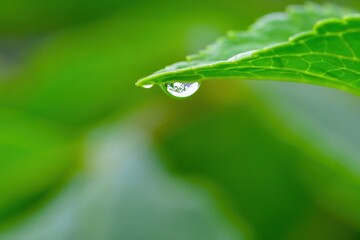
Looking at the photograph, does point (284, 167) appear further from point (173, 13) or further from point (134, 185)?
point (173, 13)

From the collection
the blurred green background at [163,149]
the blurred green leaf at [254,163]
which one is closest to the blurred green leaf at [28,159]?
the blurred green background at [163,149]

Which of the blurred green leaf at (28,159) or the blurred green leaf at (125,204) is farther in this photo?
the blurred green leaf at (28,159)

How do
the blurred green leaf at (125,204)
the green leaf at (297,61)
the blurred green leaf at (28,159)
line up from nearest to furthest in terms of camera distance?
1. the green leaf at (297,61)
2. the blurred green leaf at (125,204)
3. the blurred green leaf at (28,159)

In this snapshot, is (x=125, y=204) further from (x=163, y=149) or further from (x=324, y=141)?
(x=324, y=141)

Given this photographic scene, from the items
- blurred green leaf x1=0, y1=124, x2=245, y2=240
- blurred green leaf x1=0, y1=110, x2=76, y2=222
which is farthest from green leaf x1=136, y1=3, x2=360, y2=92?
blurred green leaf x1=0, y1=110, x2=76, y2=222

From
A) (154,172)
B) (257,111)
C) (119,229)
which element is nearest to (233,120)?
(257,111)

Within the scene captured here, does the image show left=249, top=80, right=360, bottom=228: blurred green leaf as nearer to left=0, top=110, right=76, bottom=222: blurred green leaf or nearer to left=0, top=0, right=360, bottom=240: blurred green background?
left=0, top=0, right=360, bottom=240: blurred green background

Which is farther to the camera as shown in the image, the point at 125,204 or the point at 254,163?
the point at 254,163

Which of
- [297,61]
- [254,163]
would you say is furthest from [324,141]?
[297,61]

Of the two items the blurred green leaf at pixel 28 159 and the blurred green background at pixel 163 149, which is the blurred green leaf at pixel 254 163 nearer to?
the blurred green background at pixel 163 149
